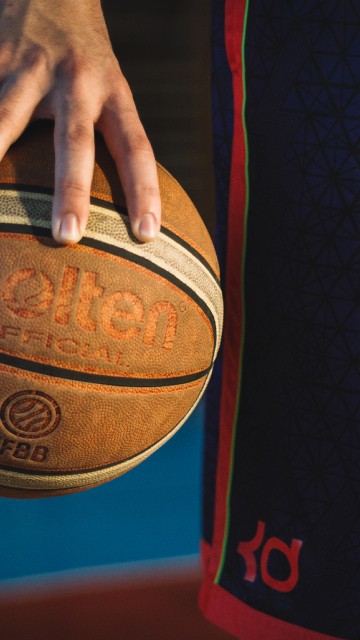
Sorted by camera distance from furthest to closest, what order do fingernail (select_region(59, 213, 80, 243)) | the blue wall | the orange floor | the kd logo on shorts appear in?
1. the blue wall
2. the orange floor
3. the kd logo on shorts
4. fingernail (select_region(59, 213, 80, 243))

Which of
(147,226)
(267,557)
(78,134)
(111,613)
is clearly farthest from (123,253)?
(111,613)

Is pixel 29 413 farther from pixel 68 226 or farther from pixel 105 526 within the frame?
pixel 105 526

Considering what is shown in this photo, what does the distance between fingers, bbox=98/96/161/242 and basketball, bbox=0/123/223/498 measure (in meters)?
0.02

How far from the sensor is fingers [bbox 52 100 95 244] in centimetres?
102

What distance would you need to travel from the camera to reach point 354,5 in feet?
3.65

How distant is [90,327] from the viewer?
105 cm

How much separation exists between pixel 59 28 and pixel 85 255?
290 millimetres

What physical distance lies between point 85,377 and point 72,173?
0.78ft

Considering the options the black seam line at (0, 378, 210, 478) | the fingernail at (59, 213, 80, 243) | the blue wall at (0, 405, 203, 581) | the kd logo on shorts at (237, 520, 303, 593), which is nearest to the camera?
the fingernail at (59, 213, 80, 243)

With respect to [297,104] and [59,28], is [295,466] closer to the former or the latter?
[297,104]

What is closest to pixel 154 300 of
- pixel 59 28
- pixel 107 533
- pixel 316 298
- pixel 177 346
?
pixel 177 346

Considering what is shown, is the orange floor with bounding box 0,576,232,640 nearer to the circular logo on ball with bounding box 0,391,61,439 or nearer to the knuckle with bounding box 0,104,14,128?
the circular logo on ball with bounding box 0,391,61,439

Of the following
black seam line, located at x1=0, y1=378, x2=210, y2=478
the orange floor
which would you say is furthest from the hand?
the orange floor

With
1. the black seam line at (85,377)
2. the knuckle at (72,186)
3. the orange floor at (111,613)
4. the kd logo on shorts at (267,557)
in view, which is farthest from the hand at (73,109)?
the orange floor at (111,613)
